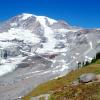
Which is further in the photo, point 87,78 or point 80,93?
point 87,78

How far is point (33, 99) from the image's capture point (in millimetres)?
46562

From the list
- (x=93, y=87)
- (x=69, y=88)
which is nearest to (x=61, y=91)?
(x=69, y=88)

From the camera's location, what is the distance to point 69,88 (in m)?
47.5

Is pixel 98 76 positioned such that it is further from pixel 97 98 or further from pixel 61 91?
pixel 97 98

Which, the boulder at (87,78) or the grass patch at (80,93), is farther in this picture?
the boulder at (87,78)

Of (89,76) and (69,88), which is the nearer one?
(69,88)

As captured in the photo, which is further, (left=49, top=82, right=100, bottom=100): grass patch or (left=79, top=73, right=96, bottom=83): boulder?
(left=79, top=73, right=96, bottom=83): boulder

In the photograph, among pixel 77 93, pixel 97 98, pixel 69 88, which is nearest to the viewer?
pixel 97 98

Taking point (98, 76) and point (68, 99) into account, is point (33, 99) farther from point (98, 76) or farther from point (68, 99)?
point (98, 76)

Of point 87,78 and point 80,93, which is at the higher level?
point 87,78

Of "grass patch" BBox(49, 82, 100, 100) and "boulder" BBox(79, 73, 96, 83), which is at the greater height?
"boulder" BBox(79, 73, 96, 83)

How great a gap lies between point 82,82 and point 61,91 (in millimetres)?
5186

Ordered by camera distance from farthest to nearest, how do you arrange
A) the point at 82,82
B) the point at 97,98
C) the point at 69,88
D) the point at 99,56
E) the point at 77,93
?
the point at 99,56 → the point at 82,82 → the point at 69,88 → the point at 77,93 → the point at 97,98

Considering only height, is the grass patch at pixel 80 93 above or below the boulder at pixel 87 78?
below
